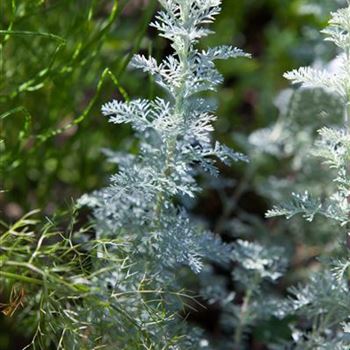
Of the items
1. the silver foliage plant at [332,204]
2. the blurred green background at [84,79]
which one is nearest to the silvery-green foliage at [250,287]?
the silver foliage plant at [332,204]

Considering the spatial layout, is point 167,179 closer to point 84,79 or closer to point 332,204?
point 332,204

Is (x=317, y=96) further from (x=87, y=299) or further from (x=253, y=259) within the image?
(x=87, y=299)

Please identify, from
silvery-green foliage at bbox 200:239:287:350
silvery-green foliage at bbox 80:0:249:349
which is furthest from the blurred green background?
silvery-green foliage at bbox 200:239:287:350

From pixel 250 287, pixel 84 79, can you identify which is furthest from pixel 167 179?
pixel 84 79

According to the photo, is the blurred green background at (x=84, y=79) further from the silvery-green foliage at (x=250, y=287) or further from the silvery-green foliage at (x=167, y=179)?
the silvery-green foliage at (x=250, y=287)

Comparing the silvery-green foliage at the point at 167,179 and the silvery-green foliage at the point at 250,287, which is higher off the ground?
the silvery-green foliage at the point at 167,179

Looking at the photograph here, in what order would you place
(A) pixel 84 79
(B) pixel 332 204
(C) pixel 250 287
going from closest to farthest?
(B) pixel 332 204, (C) pixel 250 287, (A) pixel 84 79

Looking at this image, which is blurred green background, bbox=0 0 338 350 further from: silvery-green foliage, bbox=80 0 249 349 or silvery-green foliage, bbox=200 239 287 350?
silvery-green foliage, bbox=200 239 287 350
